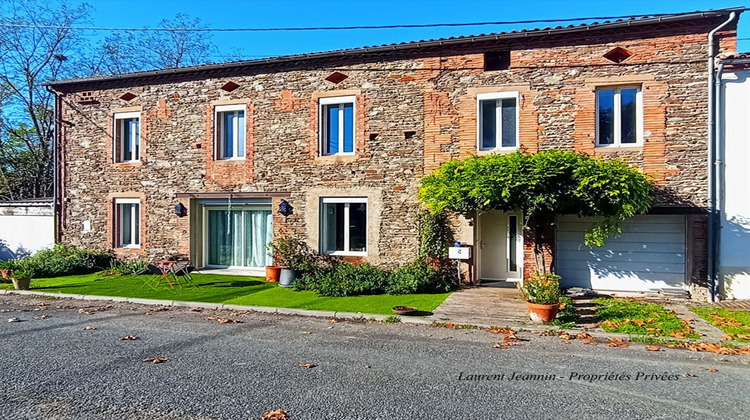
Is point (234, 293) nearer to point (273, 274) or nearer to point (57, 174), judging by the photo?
point (273, 274)

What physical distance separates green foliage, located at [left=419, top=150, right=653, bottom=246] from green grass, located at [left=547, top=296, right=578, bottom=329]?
1757 millimetres

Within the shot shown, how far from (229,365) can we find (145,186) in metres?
10.5

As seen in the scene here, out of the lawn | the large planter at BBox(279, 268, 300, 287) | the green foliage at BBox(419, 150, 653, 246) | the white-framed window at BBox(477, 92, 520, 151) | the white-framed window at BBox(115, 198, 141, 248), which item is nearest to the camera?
the green foliage at BBox(419, 150, 653, 246)

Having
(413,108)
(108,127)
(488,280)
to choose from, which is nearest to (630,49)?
(413,108)

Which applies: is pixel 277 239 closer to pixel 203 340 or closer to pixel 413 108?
pixel 413 108

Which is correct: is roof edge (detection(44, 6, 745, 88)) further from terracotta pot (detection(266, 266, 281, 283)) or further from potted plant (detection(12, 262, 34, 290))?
potted plant (detection(12, 262, 34, 290))

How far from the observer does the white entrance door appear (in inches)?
450

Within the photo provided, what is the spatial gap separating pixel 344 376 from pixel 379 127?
8.01 meters

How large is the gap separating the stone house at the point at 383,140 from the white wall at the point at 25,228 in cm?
94

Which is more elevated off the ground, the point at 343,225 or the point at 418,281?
the point at 343,225

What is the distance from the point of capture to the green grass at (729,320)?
21.7 ft

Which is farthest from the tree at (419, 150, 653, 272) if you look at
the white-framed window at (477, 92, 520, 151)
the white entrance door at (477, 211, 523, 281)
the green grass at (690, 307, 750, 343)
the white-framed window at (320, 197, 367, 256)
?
the white-framed window at (320, 197, 367, 256)

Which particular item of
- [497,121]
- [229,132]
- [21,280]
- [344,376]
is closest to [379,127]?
[497,121]

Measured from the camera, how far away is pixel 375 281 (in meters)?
10.4
